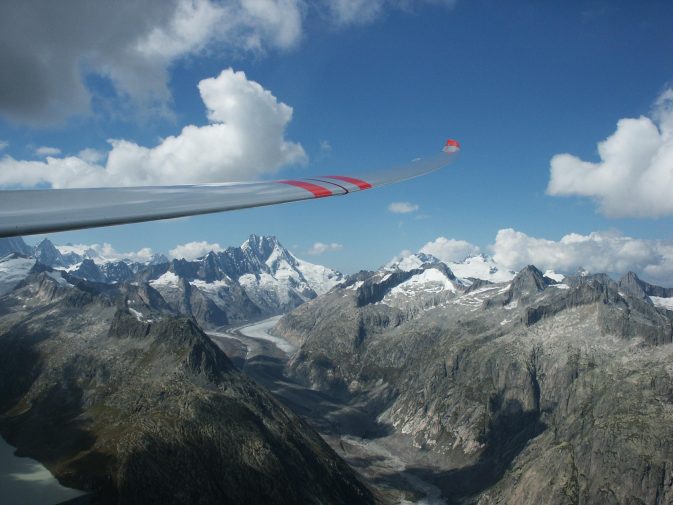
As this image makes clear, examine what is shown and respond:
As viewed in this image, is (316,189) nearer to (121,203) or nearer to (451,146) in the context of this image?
(121,203)

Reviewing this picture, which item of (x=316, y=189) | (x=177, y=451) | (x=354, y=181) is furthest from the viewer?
(x=177, y=451)

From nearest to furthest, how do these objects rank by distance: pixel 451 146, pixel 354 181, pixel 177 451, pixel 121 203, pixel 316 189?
pixel 121 203 → pixel 316 189 → pixel 354 181 → pixel 451 146 → pixel 177 451

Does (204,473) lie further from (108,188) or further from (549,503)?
(108,188)

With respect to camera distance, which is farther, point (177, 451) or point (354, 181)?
point (177, 451)

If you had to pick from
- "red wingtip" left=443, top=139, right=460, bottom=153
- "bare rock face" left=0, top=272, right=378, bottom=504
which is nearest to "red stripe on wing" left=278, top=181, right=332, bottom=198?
"red wingtip" left=443, top=139, right=460, bottom=153

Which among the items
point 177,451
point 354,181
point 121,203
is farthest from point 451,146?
point 177,451

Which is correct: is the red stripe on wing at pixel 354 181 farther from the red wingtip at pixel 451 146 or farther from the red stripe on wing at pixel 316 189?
Answer: the red wingtip at pixel 451 146

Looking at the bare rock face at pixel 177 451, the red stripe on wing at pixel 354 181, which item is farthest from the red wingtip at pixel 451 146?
the bare rock face at pixel 177 451

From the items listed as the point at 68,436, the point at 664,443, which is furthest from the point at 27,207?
→ the point at 664,443

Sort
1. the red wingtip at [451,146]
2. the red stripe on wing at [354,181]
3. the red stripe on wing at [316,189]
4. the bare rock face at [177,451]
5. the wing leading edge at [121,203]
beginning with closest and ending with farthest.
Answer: the wing leading edge at [121,203], the red stripe on wing at [316,189], the red stripe on wing at [354,181], the red wingtip at [451,146], the bare rock face at [177,451]
